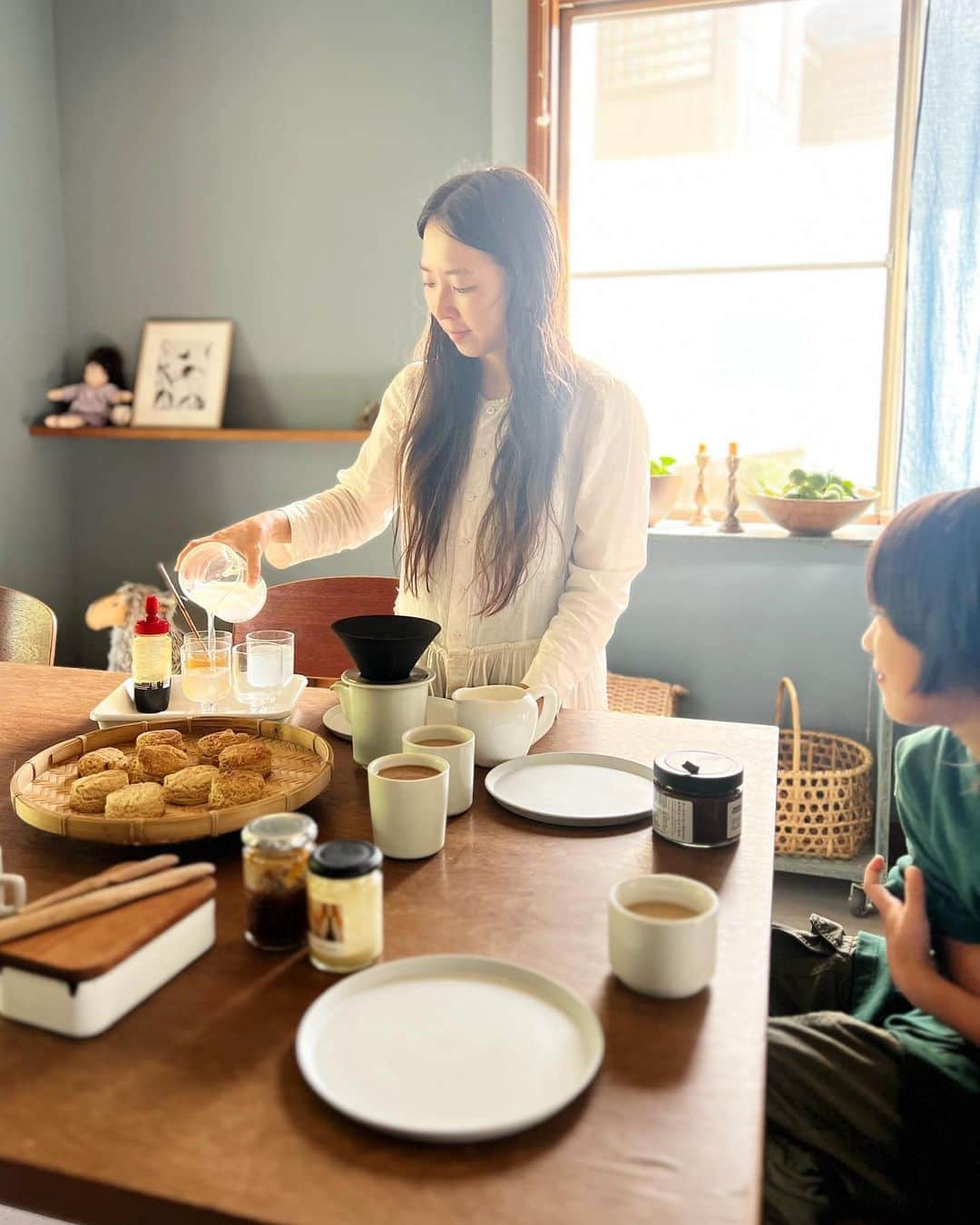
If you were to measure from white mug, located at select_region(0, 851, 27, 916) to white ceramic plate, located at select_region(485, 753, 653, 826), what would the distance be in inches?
20.8

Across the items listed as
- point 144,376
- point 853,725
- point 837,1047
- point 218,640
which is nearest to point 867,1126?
point 837,1047

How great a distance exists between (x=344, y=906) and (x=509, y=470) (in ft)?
3.20

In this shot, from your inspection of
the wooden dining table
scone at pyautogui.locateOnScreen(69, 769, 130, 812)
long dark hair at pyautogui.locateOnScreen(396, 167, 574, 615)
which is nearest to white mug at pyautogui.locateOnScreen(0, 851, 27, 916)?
the wooden dining table

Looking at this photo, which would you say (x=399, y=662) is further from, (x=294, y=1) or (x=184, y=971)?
(x=294, y=1)

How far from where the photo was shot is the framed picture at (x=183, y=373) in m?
3.36

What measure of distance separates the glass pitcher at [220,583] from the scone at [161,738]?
0.83ft

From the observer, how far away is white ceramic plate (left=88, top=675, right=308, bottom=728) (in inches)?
59.3

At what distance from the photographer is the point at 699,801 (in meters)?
1.16

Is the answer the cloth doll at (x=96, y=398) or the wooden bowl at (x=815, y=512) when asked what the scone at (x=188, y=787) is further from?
the cloth doll at (x=96, y=398)

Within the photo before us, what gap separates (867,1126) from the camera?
1.01 metres

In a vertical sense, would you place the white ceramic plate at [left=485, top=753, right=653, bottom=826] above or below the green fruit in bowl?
below

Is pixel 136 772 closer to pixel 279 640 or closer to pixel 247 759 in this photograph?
pixel 247 759

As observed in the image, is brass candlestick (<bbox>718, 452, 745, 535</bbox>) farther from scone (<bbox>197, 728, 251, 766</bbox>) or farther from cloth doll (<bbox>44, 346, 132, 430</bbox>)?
scone (<bbox>197, 728, 251, 766</bbox>)

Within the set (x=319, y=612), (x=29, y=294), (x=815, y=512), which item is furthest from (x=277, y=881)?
(x=29, y=294)
